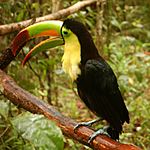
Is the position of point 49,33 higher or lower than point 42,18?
higher

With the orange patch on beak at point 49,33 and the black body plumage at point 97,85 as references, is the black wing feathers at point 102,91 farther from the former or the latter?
the orange patch on beak at point 49,33

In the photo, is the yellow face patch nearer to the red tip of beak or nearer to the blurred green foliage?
the red tip of beak

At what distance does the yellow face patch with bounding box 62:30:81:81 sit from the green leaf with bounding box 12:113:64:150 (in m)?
0.71

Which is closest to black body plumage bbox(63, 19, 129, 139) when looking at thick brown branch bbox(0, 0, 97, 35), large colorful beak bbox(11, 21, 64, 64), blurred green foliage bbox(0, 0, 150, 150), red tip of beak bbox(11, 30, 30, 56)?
large colorful beak bbox(11, 21, 64, 64)

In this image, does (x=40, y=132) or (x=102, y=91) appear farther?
(x=102, y=91)

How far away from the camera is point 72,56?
215 centimetres

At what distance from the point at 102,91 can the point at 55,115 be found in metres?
0.37

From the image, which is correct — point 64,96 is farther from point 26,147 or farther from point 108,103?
point 26,147

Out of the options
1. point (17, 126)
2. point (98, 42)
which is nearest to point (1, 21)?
point (98, 42)

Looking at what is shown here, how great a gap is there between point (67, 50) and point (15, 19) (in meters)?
1.29

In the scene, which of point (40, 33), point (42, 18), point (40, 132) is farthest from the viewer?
point (42, 18)

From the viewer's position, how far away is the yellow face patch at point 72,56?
2115 mm

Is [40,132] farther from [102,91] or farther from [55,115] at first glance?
[102,91]

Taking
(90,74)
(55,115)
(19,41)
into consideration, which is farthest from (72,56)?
(55,115)
